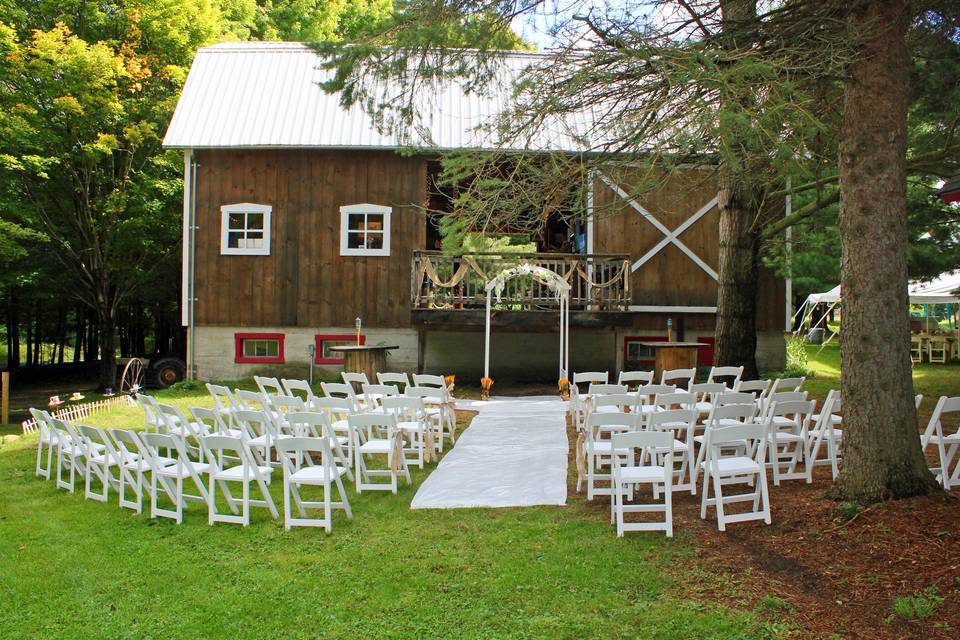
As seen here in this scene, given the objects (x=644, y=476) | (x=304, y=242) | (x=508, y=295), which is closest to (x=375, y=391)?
(x=644, y=476)

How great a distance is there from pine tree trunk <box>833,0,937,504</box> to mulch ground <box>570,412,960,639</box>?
0.31m

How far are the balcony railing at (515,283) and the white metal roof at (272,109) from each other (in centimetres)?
268

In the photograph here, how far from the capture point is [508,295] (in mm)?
15828

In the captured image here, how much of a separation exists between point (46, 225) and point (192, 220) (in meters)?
A: 6.02

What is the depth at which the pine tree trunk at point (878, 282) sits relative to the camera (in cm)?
616

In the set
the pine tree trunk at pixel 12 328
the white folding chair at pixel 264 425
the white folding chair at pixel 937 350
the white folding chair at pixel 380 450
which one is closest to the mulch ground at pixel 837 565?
the white folding chair at pixel 380 450

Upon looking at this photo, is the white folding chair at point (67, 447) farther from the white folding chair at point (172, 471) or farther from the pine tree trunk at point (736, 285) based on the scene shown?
the pine tree trunk at point (736, 285)

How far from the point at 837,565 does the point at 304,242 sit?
46.8 feet

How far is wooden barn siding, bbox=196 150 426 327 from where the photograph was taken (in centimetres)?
1762

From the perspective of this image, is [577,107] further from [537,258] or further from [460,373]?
[460,373]

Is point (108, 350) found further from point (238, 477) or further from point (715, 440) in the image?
point (715, 440)

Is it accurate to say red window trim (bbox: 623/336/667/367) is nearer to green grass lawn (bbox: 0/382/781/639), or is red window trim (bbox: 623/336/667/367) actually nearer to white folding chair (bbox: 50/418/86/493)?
green grass lawn (bbox: 0/382/781/639)

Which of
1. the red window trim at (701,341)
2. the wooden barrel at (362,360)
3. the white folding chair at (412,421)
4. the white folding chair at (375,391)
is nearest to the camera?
the white folding chair at (412,421)

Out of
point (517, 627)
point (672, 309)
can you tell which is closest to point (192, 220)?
point (672, 309)
